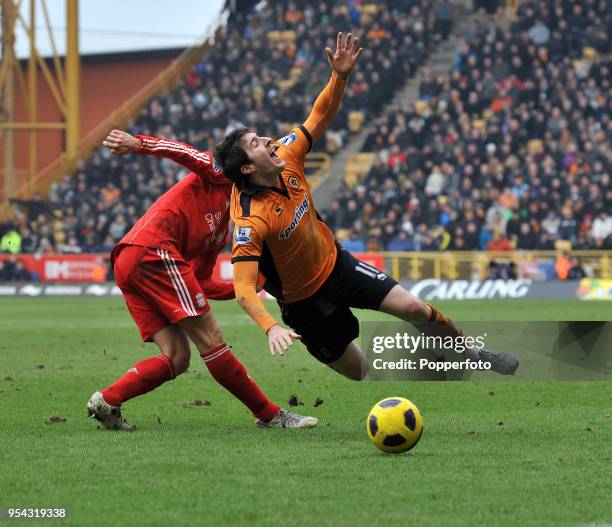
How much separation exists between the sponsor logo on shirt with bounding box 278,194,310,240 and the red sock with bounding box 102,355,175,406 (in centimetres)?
113

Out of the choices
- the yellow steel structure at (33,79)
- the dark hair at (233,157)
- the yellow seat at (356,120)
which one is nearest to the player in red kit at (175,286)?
the dark hair at (233,157)

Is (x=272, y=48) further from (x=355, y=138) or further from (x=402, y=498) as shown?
(x=402, y=498)

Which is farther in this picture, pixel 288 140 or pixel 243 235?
pixel 288 140

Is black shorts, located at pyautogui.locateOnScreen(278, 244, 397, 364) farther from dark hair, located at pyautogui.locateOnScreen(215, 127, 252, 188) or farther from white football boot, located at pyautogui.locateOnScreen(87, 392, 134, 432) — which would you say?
white football boot, located at pyautogui.locateOnScreen(87, 392, 134, 432)

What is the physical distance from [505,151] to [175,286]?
75.2 ft

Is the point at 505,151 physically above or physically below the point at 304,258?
below

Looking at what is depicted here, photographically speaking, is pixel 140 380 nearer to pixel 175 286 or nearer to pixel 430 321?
pixel 175 286

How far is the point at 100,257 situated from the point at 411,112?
30.2 ft

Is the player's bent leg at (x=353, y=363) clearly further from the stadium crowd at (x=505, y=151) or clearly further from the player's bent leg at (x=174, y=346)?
the stadium crowd at (x=505, y=151)

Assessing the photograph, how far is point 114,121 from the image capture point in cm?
4031

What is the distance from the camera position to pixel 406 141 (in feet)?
103

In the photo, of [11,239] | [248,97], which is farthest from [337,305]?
[248,97]

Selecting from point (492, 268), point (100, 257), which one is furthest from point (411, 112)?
point (100, 257)

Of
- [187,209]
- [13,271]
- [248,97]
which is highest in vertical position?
[187,209]
